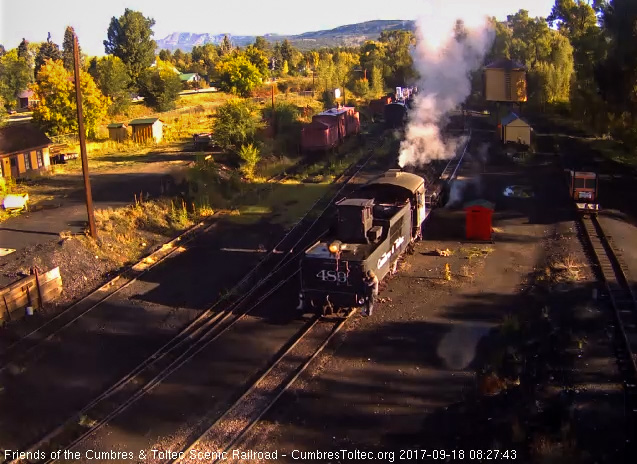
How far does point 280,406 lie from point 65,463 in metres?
3.82

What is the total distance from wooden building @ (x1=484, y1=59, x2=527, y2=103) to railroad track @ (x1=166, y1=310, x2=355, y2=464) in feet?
148

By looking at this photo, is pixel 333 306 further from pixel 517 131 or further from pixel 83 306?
pixel 517 131

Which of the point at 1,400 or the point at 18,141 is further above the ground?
the point at 18,141

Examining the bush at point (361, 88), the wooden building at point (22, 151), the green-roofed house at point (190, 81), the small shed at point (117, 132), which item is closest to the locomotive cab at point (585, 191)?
the wooden building at point (22, 151)

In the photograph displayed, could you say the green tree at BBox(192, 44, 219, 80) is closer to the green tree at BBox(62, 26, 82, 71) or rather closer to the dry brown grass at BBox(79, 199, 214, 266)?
the green tree at BBox(62, 26, 82, 71)

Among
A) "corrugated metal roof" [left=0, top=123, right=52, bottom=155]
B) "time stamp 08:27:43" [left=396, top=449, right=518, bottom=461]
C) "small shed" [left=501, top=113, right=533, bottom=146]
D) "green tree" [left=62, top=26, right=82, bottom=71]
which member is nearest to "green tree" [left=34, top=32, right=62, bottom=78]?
"green tree" [left=62, top=26, right=82, bottom=71]

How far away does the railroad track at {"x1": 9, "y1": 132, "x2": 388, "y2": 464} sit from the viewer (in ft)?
34.6

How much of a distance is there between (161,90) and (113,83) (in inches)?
207

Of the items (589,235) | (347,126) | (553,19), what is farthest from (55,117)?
(553,19)

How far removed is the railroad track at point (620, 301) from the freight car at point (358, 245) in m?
5.81

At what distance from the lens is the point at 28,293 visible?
15.9 metres

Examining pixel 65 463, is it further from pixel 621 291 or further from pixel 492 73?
pixel 492 73

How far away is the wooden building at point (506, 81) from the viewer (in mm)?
53250

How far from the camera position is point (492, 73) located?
2126 inches
